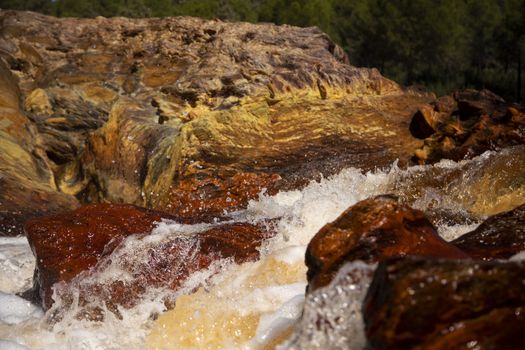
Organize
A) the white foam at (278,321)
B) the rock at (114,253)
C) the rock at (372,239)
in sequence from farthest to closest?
the rock at (114,253)
the white foam at (278,321)
the rock at (372,239)

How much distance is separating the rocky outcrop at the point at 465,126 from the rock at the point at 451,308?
469cm

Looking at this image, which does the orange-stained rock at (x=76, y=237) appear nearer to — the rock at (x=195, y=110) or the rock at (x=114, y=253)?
the rock at (x=114, y=253)

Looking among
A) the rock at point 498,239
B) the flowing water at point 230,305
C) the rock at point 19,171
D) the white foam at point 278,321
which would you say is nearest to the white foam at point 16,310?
the flowing water at point 230,305

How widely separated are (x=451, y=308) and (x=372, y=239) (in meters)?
0.73

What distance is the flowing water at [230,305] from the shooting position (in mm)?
1931

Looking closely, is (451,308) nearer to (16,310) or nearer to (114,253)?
(114,253)

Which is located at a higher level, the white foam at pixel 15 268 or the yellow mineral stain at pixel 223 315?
the yellow mineral stain at pixel 223 315

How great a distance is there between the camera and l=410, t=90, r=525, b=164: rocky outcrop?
601cm

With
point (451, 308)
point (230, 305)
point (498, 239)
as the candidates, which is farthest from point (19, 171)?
point (451, 308)

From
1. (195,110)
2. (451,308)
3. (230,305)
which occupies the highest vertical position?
(451,308)

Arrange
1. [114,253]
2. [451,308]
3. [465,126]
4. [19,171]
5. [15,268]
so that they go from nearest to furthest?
[451,308] → [114,253] → [15,268] → [19,171] → [465,126]

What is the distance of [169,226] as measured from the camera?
3793mm

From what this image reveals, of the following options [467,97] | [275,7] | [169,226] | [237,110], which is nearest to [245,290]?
[169,226]

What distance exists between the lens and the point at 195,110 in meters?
6.97
